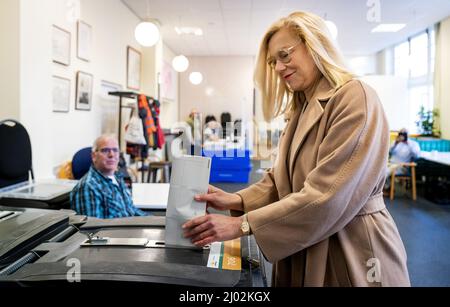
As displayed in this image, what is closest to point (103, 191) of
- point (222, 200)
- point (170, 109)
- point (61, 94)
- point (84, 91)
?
point (222, 200)

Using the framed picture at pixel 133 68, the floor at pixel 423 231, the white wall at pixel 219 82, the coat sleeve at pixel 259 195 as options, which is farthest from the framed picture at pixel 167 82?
the coat sleeve at pixel 259 195

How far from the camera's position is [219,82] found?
743 centimetres

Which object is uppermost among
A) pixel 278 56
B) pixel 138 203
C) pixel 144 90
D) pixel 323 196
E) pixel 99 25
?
pixel 99 25

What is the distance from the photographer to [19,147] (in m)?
2.42

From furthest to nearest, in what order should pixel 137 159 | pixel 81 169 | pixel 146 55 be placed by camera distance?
1. pixel 146 55
2. pixel 137 159
3. pixel 81 169

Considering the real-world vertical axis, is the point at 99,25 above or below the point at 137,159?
above

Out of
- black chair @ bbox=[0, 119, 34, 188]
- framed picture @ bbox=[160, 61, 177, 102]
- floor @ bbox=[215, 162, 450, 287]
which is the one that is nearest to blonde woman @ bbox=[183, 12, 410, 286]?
floor @ bbox=[215, 162, 450, 287]

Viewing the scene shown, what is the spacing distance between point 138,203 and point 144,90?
190 inches

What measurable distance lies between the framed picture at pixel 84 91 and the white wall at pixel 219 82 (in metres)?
1.80

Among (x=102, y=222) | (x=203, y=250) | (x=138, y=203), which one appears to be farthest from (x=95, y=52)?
(x=203, y=250)

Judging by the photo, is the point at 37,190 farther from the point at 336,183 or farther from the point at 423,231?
the point at 423,231

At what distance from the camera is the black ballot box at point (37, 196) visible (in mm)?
1911

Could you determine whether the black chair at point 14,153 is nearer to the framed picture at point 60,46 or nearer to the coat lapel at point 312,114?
the framed picture at point 60,46
